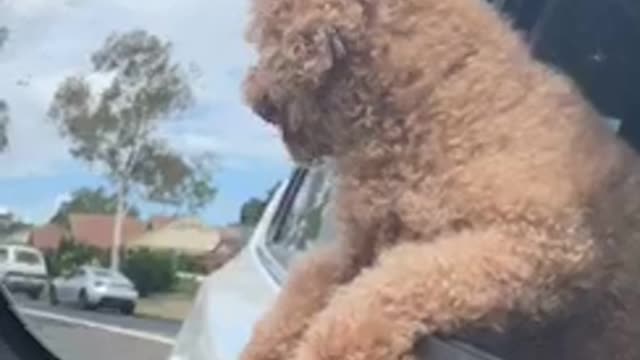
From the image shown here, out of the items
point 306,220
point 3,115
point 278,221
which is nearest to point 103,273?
Result: point 3,115

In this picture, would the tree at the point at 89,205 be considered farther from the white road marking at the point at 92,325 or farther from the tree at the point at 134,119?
the white road marking at the point at 92,325

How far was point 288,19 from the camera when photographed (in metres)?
2.79

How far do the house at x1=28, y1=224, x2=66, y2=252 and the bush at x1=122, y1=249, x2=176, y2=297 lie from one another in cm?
13

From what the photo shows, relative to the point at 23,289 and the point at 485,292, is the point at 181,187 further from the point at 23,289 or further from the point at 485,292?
the point at 23,289

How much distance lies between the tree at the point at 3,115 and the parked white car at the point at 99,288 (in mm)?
228

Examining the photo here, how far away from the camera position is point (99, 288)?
10.5 ft

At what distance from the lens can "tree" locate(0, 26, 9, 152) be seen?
124 inches

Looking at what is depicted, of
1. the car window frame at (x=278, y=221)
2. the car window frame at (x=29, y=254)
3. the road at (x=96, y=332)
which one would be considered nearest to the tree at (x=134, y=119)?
the road at (x=96, y=332)

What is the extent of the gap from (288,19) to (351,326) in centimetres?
50

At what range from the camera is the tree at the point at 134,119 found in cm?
282

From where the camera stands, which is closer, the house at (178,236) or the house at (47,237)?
the house at (178,236)

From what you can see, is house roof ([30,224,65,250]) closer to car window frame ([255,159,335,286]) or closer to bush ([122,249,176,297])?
bush ([122,249,176,297])

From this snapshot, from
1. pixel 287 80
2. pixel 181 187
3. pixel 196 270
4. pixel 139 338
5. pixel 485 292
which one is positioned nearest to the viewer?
pixel 485 292

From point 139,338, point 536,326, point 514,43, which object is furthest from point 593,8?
point 139,338
